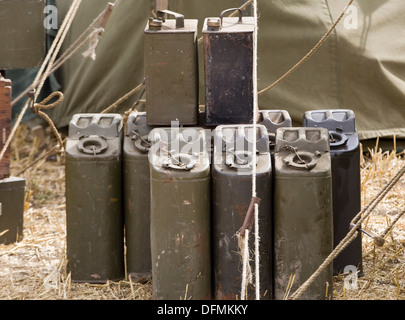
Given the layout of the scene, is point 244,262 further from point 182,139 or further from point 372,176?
point 372,176

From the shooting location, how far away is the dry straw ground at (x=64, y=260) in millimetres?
3545

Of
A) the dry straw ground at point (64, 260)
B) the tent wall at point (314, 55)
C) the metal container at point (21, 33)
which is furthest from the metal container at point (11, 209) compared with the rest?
the tent wall at point (314, 55)

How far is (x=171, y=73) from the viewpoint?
3566mm

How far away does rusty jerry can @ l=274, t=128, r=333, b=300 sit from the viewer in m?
3.21

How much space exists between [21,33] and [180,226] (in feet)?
5.96

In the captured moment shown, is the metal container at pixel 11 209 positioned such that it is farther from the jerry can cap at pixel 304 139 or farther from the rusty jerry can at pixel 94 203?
the jerry can cap at pixel 304 139

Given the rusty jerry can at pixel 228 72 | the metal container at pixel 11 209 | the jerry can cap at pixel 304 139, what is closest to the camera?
the jerry can cap at pixel 304 139

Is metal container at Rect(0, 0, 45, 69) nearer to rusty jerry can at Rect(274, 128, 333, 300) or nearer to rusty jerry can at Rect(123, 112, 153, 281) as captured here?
rusty jerry can at Rect(123, 112, 153, 281)

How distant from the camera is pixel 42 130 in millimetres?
6742

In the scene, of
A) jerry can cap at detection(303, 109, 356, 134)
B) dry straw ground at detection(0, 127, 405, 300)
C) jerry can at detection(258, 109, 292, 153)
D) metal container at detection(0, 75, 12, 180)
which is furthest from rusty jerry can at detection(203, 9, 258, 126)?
metal container at detection(0, 75, 12, 180)

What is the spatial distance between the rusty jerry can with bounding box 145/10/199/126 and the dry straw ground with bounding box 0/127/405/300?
2.64ft

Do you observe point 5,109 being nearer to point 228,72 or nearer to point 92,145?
point 92,145

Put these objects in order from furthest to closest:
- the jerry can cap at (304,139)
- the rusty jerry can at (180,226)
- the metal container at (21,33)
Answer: the metal container at (21,33)
the jerry can cap at (304,139)
the rusty jerry can at (180,226)

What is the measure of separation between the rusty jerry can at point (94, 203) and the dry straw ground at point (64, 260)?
0.09 m
